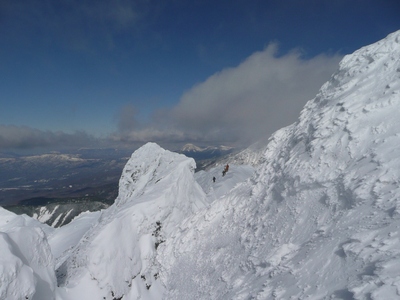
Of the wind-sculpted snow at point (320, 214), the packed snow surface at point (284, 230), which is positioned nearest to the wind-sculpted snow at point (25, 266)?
the packed snow surface at point (284, 230)

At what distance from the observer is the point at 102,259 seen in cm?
1925

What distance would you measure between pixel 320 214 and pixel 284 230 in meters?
2.42

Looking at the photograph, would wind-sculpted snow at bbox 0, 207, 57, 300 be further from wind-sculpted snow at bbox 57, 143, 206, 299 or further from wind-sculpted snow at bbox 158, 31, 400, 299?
wind-sculpted snow at bbox 158, 31, 400, 299

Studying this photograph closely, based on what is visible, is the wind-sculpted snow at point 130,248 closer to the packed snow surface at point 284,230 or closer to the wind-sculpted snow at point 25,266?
the packed snow surface at point 284,230

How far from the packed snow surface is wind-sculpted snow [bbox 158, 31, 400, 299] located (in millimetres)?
65

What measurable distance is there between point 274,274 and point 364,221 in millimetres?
4955

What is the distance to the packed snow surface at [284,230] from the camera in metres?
9.34

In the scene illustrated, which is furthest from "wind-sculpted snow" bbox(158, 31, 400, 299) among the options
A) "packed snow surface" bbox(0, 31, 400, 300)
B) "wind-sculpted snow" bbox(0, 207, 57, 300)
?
"wind-sculpted snow" bbox(0, 207, 57, 300)

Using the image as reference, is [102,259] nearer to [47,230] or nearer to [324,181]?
[324,181]

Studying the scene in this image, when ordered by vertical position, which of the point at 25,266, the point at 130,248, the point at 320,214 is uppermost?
the point at 320,214

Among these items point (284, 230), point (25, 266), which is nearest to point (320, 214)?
point (284, 230)

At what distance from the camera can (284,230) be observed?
14.0 m

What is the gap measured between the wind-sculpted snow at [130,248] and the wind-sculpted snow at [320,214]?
5.54 ft

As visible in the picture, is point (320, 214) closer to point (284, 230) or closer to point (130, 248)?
point (284, 230)
